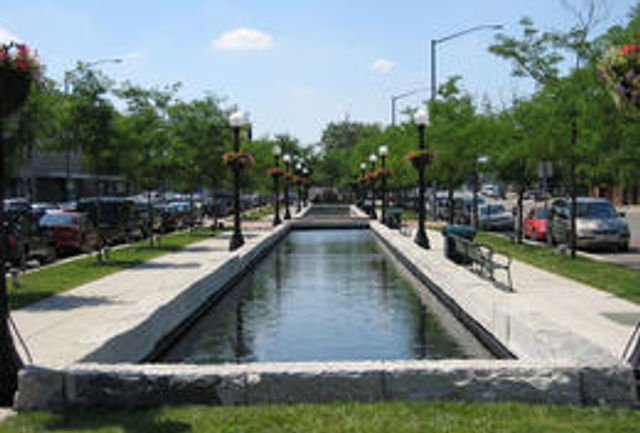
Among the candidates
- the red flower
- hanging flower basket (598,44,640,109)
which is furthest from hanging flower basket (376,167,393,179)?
the red flower

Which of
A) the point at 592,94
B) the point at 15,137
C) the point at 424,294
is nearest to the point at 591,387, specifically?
the point at 424,294

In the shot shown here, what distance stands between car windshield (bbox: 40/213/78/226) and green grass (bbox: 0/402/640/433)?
769 inches

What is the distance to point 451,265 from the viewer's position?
19828 mm

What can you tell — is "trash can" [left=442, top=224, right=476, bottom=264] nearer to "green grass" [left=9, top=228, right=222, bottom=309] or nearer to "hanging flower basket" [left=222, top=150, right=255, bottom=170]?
"hanging flower basket" [left=222, top=150, right=255, bottom=170]

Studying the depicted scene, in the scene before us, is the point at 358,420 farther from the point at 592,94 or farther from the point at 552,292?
the point at 592,94

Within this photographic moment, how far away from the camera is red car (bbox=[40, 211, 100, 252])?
25.7 metres

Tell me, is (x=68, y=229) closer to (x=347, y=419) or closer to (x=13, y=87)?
(x=13, y=87)

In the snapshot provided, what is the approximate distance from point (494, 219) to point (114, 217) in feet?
63.1

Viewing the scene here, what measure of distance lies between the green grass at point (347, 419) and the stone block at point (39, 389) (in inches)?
6.1

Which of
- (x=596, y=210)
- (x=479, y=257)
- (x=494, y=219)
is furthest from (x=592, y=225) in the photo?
(x=494, y=219)

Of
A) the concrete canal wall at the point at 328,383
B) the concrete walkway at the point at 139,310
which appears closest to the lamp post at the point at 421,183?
the concrete walkway at the point at 139,310

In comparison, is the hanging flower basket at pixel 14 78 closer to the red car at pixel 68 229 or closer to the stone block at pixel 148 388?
the stone block at pixel 148 388

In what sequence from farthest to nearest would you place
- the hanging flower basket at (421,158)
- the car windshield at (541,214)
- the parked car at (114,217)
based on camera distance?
the car windshield at (541,214) < the parked car at (114,217) < the hanging flower basket at (421,158)

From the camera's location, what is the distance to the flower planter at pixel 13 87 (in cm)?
845
